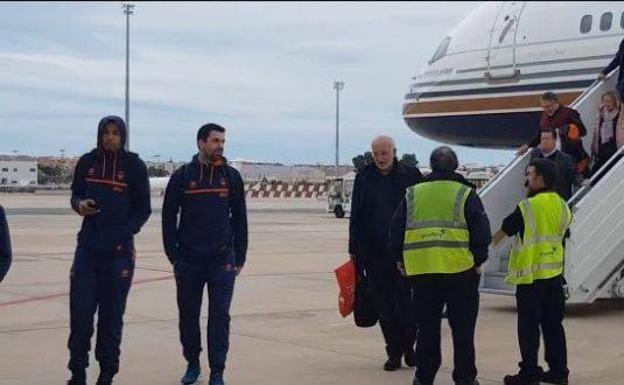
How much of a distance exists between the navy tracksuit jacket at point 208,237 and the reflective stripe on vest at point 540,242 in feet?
6.28

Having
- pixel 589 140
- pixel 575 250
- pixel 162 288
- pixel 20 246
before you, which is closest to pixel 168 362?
pixel 575 250

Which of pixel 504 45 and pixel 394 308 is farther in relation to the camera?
pixel 504 45

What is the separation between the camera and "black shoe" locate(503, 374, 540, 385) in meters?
7.38

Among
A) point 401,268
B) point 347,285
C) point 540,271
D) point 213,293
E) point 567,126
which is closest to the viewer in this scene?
point 213,293

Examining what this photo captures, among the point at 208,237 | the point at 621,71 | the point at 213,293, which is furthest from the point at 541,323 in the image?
the point at 621,71

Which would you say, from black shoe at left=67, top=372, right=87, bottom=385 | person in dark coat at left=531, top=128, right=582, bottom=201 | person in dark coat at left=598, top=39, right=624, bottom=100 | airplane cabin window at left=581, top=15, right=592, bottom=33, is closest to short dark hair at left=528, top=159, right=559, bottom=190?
person in dark coat at left=531, top=128, right=582, bottom=201

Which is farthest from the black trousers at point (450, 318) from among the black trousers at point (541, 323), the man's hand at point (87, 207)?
the man's hand at point (87, 207)

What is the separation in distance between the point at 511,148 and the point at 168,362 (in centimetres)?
1468

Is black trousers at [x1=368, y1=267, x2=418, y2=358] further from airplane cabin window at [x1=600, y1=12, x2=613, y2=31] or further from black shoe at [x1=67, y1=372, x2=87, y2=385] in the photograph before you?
airplane cabin window at [x1=600, y1=12, x2=613, y2=31]

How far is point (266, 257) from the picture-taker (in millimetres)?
19125

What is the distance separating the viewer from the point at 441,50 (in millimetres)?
22641

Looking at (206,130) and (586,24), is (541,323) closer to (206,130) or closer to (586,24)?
(206,130)

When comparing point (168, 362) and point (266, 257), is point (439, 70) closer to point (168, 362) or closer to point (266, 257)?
point (266, 257)

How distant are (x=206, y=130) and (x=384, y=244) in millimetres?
1658
